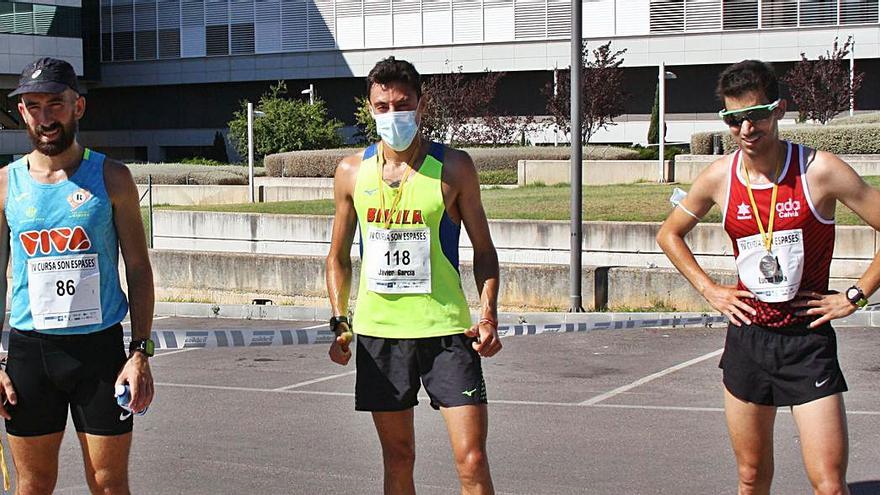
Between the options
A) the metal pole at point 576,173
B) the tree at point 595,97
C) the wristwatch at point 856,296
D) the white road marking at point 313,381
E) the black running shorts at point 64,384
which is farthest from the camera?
the tree at point 595,97

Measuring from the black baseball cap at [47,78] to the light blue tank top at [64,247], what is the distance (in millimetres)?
311

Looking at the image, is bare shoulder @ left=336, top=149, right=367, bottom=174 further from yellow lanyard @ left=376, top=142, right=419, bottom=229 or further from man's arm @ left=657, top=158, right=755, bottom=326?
man's arm @ left=657, top=158, right=755, bottom=326

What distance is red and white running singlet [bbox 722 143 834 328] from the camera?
212 inches

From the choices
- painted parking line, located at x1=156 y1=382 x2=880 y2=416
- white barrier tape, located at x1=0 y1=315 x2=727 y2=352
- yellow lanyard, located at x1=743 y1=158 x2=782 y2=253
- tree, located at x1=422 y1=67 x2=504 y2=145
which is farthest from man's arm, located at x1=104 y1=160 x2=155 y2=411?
tree, located at x1=422 y1=67 x2=504 y2=145

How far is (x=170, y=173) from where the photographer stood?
42.0m

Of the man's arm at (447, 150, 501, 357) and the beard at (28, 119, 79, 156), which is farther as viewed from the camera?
the man's arm at (447, 150, 501, 357)

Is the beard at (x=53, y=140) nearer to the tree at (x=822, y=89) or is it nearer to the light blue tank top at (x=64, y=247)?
the light blue tank top at (x=64, y=247)

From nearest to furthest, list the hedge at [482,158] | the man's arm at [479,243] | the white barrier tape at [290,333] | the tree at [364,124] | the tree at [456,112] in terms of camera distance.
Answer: the man's arm at [479,243]
the white barrier tape at [290,333]
the hedge at [482,158]
the tree at [456,112]
the tree at [364,124]

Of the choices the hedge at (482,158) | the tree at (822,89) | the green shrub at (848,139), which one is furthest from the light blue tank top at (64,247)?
the tree at (822,89)

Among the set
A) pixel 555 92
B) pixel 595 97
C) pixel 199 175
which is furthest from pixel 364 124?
pixel 199 175

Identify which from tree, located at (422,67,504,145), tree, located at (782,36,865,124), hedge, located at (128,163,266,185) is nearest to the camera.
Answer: hedge, located at (128,163,266,185)

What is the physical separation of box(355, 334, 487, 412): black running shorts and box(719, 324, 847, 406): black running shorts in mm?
1085

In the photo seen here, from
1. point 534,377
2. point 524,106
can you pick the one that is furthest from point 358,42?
point 534,377

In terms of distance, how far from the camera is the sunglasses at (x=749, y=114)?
5.33m
